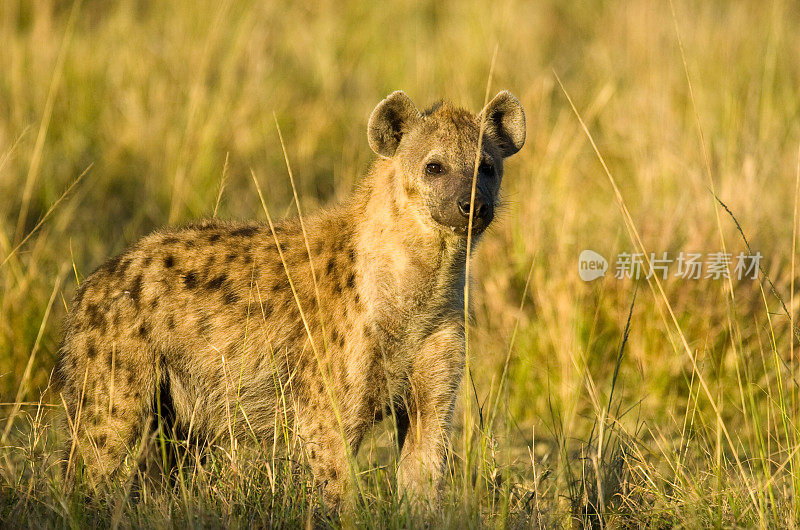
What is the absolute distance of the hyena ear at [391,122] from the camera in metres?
4.21

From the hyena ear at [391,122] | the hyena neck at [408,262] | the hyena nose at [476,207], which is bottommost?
the hyena neck at [408,262]

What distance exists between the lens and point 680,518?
11.7 feet

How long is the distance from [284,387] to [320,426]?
24 centimetres

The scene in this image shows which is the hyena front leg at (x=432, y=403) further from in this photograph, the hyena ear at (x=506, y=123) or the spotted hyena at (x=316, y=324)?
the hyena ear at (x=506, y=123)

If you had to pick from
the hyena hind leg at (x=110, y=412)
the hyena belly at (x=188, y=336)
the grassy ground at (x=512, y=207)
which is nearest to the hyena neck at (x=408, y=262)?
the hyena belly at (x=188, y=336)

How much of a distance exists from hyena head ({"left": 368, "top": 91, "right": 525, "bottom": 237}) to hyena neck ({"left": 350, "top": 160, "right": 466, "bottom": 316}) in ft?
0.16

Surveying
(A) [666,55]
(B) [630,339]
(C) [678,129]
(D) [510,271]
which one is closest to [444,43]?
(A) [666,55]

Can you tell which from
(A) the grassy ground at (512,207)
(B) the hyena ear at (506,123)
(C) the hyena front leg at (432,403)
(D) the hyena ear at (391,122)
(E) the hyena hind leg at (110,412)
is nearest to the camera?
(A) the grassy ground at (512,207)

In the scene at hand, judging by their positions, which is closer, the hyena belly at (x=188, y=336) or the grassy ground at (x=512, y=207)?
the grassy ground at (x=512, y=207)

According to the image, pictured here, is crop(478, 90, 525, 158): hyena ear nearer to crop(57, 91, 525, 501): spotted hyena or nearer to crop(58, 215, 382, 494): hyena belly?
crop(57, 91, 525, 501): spotted hyena

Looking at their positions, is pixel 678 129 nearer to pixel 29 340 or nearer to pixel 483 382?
pixel 483 382

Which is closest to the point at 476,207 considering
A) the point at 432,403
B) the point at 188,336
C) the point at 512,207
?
the point at 432,403

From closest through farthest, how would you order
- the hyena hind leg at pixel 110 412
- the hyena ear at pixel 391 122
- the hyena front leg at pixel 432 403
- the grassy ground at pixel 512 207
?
1. the grassy ground at pixel 512 207
2. the hyena hind leg at pixel 110 412
3. the hyena front leg at pixel 432 403
4. the hyena ear at pixel 391 122

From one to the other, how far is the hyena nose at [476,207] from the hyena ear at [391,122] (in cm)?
59
